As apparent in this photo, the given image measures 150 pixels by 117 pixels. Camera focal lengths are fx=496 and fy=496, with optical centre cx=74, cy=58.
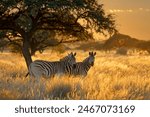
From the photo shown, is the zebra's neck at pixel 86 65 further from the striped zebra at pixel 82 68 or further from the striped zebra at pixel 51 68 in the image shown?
the striped zebra at pixel 51 68

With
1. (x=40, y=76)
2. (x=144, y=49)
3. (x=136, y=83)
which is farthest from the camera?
(x=144, y=49)

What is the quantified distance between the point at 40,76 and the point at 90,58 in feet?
11.4

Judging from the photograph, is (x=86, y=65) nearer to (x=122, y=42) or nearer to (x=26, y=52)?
(x=26, y=52)

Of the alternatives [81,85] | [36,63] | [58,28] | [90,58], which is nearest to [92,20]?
[58,28]

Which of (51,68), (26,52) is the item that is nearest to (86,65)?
(51,68)

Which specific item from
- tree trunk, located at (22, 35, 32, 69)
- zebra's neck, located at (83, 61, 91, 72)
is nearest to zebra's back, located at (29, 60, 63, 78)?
zebra's neck, located at (83, 61, 91, 72)

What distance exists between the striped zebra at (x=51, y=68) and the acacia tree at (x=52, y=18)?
4151 millimetres

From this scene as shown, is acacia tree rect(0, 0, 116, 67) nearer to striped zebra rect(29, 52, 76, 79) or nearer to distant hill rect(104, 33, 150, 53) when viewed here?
striped zebra rect(29, 52, 76, 79)

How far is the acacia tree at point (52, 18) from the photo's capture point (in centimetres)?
2589

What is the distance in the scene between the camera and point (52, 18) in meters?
29.4

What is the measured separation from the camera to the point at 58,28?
2988cm

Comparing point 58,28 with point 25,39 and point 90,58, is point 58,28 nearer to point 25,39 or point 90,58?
point 25,39

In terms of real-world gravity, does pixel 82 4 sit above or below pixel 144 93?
above

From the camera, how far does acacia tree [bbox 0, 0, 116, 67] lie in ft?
84.9
